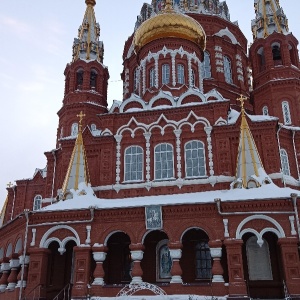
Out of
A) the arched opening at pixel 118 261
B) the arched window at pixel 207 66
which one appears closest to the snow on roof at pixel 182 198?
the arched opening at pixel 118 261

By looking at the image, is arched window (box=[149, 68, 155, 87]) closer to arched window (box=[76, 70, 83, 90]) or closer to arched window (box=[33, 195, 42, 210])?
arched window (box=[76, 70, 83, 90])

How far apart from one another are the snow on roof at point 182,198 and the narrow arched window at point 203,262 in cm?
183

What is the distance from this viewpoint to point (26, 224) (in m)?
13.4

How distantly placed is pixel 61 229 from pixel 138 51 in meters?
10.8

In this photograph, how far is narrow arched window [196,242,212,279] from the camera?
13531mm

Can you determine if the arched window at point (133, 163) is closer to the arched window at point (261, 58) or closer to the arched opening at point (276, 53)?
the arched window at point (261, 58)

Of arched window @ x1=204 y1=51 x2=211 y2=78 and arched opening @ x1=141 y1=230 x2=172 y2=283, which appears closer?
arched opening @ x1=141 y1=230 x2=172 y2=283

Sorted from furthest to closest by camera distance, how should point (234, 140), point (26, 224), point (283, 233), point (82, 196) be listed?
point (234, 140) < point (82, 196) < point (26, 224) < point (283, 233)

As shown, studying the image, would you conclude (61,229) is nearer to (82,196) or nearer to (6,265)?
(82,196)

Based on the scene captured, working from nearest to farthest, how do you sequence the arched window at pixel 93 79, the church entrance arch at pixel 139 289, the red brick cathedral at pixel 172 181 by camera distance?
the church entrance arch at pixel 139 289, the red brick cathedral at pixel 172 181, the arched window at pixel 93 79

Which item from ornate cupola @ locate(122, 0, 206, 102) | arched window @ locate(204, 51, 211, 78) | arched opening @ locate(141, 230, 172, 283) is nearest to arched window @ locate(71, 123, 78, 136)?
ornate cupola @ locate(122, 0, 206, 102)

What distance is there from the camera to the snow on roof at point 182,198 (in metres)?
12.2

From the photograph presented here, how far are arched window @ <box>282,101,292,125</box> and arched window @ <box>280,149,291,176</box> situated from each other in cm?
217

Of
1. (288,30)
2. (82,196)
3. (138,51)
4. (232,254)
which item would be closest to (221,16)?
(288,30)
